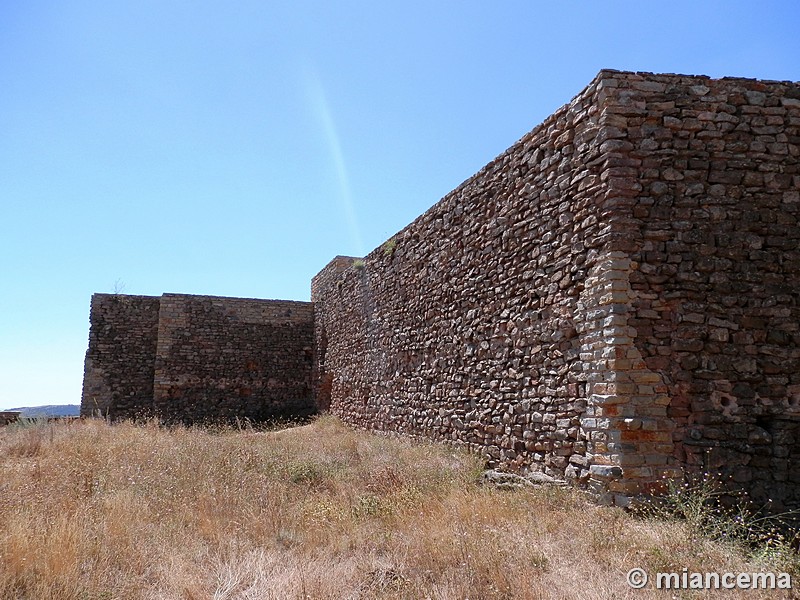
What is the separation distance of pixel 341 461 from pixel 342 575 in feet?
14.7

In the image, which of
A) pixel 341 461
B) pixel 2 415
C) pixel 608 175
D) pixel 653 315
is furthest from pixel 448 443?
pixel 2 415

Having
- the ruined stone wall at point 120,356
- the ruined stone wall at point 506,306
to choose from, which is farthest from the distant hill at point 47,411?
the ruined stone wall at point 506,306

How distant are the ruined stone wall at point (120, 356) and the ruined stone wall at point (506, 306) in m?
9.28

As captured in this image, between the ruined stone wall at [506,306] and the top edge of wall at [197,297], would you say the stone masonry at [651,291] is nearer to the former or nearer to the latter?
the ruined stone wall at [506,306]

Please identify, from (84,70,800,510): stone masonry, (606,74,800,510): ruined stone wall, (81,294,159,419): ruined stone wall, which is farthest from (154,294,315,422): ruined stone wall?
(606,74,800,510): ruined stone wall

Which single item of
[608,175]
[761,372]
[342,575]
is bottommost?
[342,575]

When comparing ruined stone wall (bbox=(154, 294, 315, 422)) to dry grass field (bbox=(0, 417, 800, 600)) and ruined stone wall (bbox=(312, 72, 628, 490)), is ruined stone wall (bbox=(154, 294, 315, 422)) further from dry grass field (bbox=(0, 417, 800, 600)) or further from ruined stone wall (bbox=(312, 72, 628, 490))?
dry grass field (bbox=(0, 417, 800, 600))

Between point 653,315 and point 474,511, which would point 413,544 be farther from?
point 653,315

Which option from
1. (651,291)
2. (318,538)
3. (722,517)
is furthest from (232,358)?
(722,517)

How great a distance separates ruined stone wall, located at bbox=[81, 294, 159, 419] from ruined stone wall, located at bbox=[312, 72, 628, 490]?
928 cm

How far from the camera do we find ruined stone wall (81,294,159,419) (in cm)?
1823

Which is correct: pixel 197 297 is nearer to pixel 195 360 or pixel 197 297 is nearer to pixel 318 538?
pixel 195 360

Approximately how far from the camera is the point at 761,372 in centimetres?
602

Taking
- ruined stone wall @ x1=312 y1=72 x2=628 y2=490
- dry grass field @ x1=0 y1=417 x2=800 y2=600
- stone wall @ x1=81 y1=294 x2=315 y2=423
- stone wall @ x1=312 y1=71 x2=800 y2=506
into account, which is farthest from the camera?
stone wall @ x1=81 y1=294 x2=315 y2=423
